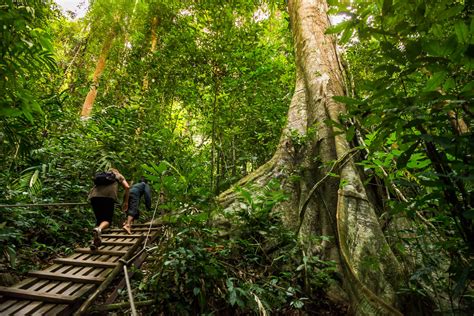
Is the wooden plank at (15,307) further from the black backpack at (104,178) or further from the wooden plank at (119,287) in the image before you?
the black backpack at (104,178)

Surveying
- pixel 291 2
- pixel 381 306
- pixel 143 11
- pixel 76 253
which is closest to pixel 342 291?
pixel 381 306

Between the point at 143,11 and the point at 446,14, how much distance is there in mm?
11025

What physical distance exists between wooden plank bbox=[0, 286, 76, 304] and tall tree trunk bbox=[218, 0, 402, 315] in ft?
5.98

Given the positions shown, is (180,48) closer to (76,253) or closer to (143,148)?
(143,148)

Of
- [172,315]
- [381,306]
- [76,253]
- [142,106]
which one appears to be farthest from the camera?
[142,106]

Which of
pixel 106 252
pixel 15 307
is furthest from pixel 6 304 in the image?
pixel 106 252

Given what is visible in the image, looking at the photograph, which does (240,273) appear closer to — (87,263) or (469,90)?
(469,90)

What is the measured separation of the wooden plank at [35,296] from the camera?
2.60 metres

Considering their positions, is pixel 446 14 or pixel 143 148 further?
pixel 143 148

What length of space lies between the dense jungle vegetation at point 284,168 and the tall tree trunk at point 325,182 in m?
0.02

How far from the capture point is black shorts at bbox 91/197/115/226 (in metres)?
4.18

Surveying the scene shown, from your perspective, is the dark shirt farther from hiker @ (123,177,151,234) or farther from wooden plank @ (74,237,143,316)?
wooden plank @ (74,237,143,316)

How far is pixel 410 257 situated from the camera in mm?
2459

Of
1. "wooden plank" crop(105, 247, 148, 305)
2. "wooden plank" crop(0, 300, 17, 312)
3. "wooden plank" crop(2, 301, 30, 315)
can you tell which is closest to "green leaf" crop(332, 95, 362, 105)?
"wooden plank" crop(105, 247, 148, 305)
